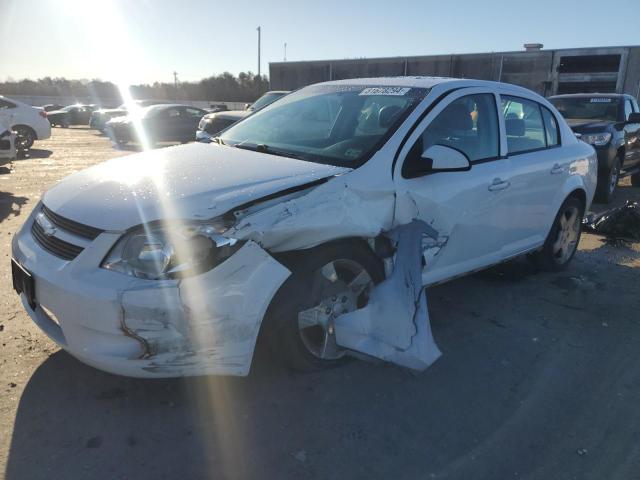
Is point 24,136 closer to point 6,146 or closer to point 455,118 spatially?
point 6,146

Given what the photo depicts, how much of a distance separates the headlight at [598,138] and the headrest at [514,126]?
526 centimetres

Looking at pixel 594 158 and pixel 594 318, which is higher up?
pixel 594 158

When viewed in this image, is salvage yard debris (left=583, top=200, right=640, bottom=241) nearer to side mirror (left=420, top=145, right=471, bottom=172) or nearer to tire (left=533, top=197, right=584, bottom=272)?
tire (left=533, top=197, right=584, bottom=272)

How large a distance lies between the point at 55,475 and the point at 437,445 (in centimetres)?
177

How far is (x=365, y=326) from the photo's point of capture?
2.91 meters

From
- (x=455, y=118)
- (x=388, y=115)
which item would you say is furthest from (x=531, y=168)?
(x=388, y=115)

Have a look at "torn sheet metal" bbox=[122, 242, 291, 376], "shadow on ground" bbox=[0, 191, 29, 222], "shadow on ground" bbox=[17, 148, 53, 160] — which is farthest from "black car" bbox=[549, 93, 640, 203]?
"shadow on ground" bbox=[17, 148, 53, 160]

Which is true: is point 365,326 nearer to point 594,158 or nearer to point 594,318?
point 594,318

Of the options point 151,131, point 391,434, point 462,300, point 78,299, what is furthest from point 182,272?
point 151,131

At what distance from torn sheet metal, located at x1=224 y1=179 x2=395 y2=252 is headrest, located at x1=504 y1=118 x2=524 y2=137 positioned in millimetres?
1644

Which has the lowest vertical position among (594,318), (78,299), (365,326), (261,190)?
(594,318)

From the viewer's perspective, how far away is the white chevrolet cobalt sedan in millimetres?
2455

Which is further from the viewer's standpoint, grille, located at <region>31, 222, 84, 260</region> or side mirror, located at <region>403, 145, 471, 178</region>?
side mirror, located at <region>403, 145, 471, 178</region>

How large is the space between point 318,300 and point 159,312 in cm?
91
